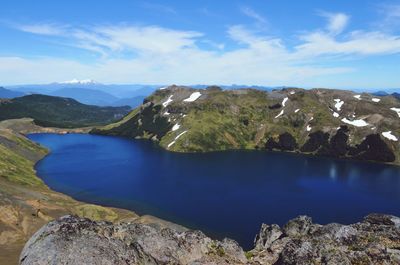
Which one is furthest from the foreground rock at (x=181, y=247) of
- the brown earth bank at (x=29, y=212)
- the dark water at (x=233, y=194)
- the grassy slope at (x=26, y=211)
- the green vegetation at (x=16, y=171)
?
the green vegetation at (x=16, y=171)

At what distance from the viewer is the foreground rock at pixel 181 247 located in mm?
41719

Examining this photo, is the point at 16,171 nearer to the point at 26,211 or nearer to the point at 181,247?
the point at 26,211

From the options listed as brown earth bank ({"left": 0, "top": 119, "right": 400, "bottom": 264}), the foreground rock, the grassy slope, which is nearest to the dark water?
the grassy slope

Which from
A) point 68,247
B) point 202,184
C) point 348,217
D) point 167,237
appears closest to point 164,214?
point 202,184

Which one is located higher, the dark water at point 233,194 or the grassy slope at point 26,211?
the grassy slope at point 26,211

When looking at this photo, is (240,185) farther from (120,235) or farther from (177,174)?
(120,235)

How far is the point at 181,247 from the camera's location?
4972cm

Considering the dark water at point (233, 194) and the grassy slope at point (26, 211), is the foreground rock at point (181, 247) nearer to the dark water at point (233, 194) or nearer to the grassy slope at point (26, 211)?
the grassy slope at point (26, 211)

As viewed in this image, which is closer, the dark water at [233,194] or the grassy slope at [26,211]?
the grassy slope at [26,211]

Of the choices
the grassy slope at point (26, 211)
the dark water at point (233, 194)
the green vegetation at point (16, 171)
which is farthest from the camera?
the green vegetation at point (16, 171)

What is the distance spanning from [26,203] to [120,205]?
3111 cm

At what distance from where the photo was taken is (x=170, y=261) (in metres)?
46.6

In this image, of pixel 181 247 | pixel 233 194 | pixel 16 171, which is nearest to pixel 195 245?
pixel 181 247

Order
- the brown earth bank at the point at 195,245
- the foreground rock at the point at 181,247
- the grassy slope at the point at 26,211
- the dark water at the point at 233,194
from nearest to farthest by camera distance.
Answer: the foreground rock at the point at 181,247
the brown earth bank at the point at 195,245
the grassy slope at the point at 26,211
the dark water at the point at 233,194
